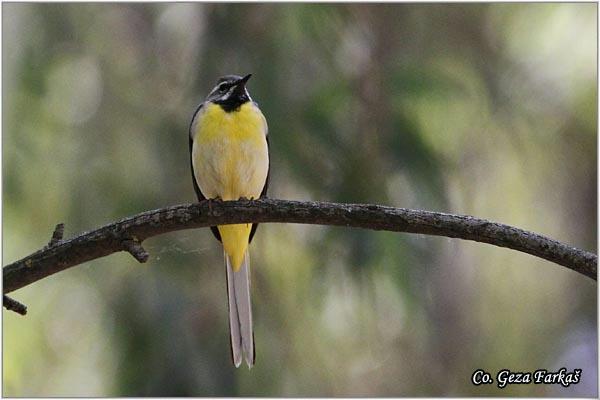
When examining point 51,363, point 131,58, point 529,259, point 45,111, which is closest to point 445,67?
point 529,259

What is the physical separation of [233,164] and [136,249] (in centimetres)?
129

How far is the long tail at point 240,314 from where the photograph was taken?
3574 millimetres

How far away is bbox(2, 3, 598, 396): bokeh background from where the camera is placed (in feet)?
16.1

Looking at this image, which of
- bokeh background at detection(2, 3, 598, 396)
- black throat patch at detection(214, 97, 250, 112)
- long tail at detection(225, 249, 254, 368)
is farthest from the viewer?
bokeh background at detection(2, 3, 598, 396)

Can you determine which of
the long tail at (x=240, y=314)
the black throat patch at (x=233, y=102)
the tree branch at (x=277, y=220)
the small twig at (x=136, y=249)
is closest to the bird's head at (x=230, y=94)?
the black throat patch at (x=233, y=102)

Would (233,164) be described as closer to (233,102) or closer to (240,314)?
(233,102)

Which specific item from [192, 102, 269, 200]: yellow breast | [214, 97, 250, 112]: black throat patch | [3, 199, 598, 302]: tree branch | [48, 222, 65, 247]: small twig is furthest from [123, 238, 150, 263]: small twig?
[214, 97, 250, 112]: black throat patch

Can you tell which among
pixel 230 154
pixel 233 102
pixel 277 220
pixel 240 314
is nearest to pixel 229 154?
pixel 230 154

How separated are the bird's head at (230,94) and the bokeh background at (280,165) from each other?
2.82 feet

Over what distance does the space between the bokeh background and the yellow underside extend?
75cm

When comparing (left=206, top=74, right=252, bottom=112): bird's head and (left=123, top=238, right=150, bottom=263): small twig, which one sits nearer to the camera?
(left=123, top=238, right=150, bottom=263): small twig

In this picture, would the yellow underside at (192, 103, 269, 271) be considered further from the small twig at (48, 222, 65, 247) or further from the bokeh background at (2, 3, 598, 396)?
the small twig at (48, 222, 65, 247)

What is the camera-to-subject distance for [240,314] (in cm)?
368

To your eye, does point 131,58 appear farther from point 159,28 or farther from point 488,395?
point 488,395
